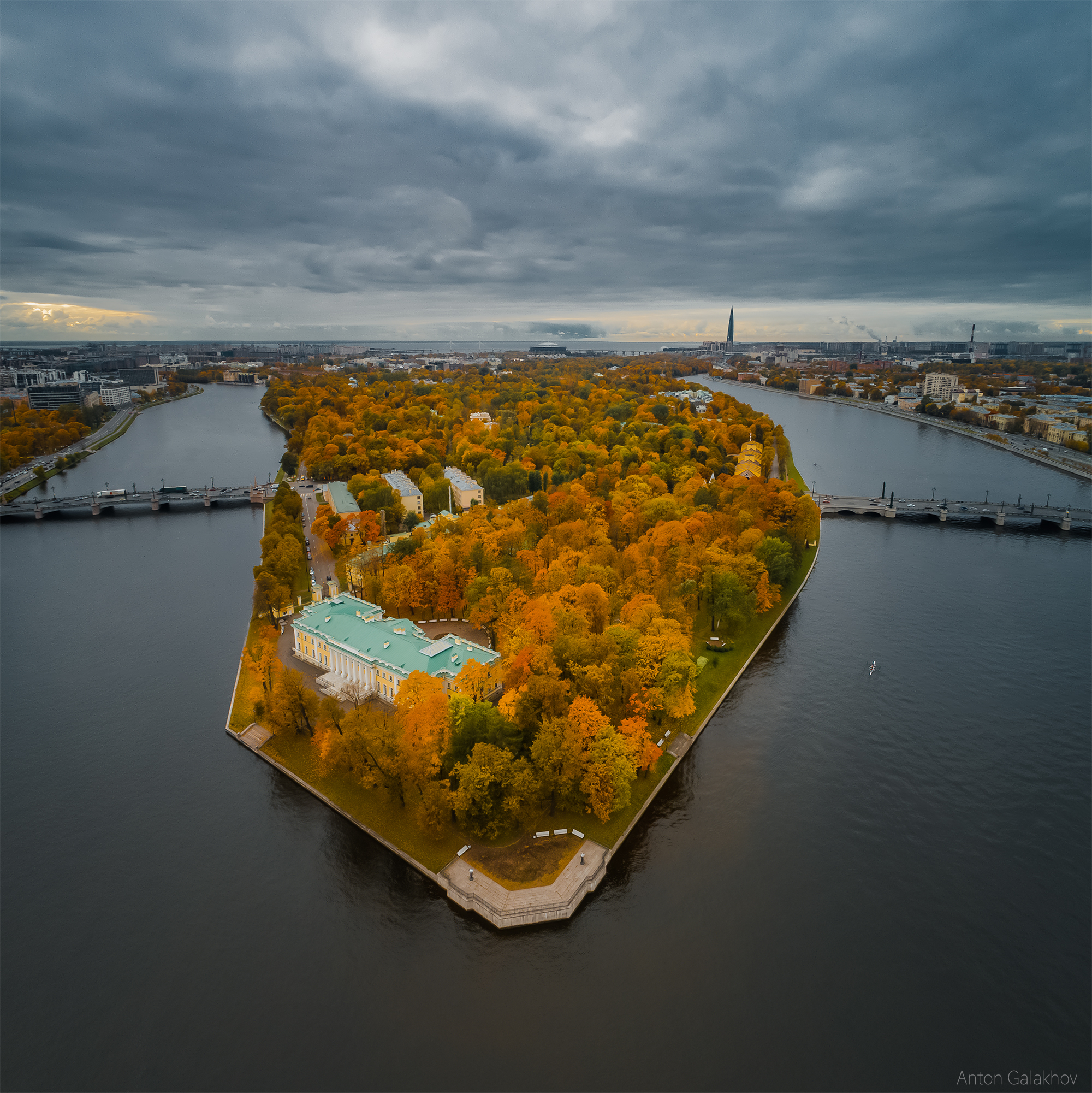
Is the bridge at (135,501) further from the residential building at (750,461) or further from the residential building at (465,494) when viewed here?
the residential building at (750,461)

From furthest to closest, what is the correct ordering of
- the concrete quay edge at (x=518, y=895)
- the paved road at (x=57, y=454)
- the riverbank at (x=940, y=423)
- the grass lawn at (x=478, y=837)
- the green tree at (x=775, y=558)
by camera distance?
the riverbank at (x=940, y=423) → the paved road at (x=57, y=454) → the green tree at (x=775, y=558) → the grass lawn at (x=478, y=837) → the concrete quay edge at (x=518, y=895)

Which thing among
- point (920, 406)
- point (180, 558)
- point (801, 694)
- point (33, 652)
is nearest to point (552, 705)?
point (801, 694)

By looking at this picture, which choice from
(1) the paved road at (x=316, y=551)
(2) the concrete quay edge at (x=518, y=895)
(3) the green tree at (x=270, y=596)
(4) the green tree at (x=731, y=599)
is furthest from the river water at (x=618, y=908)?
(1) the paved road at (x=316, y=551)

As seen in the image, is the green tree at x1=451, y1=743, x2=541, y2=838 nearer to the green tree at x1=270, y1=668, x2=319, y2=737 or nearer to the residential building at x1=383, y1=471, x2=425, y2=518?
the green tree at x1=270, y1=668, x2=319, y2=737

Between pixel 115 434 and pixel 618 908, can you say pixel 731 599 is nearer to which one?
pixel 618 908

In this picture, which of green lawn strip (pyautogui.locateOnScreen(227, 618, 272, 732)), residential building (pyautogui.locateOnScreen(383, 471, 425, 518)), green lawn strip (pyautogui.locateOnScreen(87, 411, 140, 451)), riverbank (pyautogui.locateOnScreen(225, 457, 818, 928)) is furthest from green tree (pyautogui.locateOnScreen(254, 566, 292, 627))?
green lawn strip (pyautogui.locateOnScreen(87, 411, 140, 451))

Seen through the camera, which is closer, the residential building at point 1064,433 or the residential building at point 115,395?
the residential building at point 1064,433

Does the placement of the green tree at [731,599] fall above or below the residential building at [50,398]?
below
